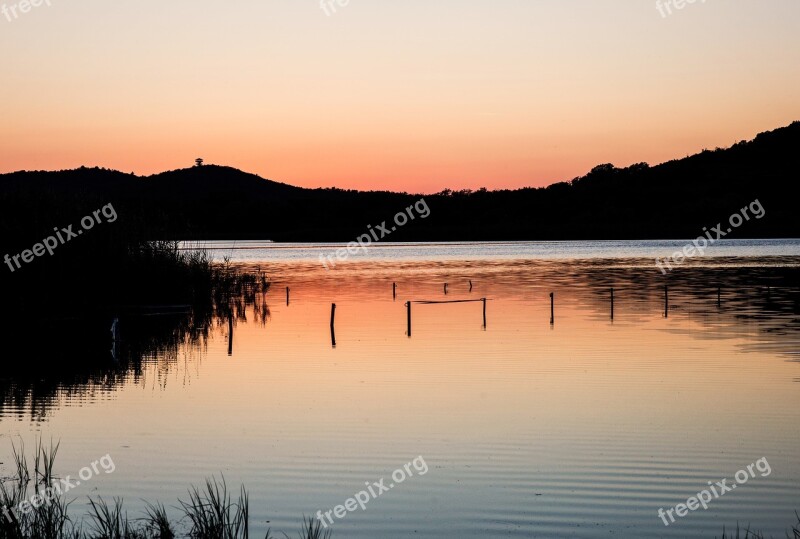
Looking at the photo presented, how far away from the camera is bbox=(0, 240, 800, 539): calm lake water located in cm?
1295

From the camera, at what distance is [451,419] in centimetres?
1894

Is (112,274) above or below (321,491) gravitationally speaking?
above

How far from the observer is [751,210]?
183000 millimetres

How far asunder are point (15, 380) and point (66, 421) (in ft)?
19.6

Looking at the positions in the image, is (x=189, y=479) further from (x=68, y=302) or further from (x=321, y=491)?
(x=68, y=302)

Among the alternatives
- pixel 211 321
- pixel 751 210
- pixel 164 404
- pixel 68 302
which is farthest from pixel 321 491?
pixel 751 210

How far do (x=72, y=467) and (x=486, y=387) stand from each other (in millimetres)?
10237

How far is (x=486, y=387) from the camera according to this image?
22906 mm

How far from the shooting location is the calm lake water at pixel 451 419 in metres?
12.9

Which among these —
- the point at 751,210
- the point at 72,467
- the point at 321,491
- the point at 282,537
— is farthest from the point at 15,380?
the point at 751,210

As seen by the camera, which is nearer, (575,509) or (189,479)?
(575,509)

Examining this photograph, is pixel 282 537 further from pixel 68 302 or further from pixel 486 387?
pixel 68 302

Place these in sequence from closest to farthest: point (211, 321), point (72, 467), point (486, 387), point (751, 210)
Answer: point (72, 467) → point (486, 387) → point (211, 321) → point (751, 210)

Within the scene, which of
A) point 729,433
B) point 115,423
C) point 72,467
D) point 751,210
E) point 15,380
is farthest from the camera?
point 751,210
